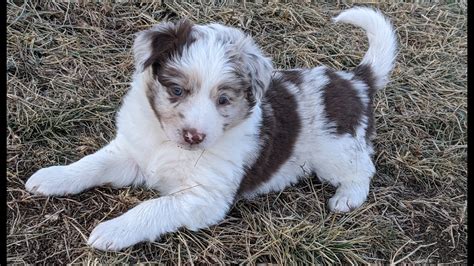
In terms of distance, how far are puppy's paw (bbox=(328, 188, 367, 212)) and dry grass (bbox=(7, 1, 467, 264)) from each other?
0.18 ft

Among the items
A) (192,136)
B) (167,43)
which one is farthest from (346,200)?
(167,43)

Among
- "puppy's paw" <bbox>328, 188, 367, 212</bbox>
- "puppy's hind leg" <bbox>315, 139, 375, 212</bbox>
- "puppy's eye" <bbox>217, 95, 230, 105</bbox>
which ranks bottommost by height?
"puppy's paw" <bbox>328, 188, 367, 212</bbox>

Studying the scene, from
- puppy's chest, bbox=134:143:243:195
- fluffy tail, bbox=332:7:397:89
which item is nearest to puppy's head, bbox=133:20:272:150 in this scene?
puppy's chest, bbox=134:143:243:195

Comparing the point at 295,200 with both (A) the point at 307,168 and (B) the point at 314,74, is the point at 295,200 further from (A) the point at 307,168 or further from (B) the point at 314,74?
(B) the point at 314,74

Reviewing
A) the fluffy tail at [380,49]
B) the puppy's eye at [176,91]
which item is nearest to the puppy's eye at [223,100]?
the puppy's eye at [176,91]

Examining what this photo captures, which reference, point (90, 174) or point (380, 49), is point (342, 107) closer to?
point (380, 49)

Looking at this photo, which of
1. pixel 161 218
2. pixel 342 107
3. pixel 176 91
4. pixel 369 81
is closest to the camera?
pixel 176 91

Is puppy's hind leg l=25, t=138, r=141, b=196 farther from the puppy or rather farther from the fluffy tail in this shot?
the fluffy tail

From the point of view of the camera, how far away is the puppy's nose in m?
3.16

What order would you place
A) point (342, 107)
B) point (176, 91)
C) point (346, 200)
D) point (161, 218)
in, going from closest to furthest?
1. point (176, 91)
2. point (161, 218)
3. point (346, 200)
4. point (342, 107)

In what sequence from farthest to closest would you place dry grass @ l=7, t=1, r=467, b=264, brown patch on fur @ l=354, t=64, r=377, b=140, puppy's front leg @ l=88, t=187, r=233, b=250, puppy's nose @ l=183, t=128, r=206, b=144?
brown patch on fur @ l=354, t=64, r=377, b=140 < dry grass @ l=7, t=1, r=467, b=264 < puppy's front leg @ l=88, t=187, r=233, b=250 < puppy's nose @ l=183, t=128, r=206, b=144

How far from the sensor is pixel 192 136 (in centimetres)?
317

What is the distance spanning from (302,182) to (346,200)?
373 mm

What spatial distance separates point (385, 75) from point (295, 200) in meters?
1.25
